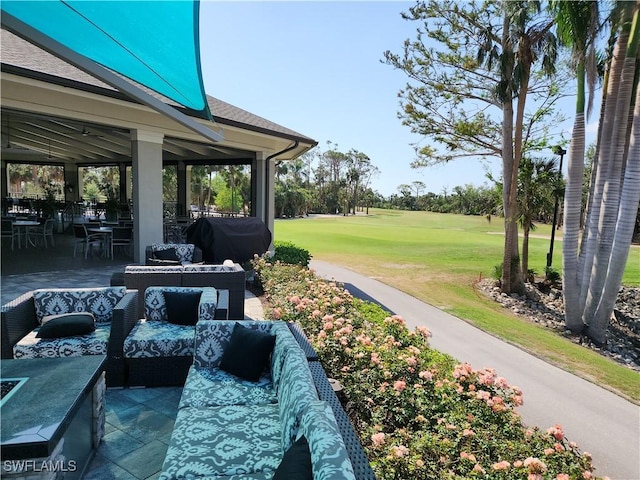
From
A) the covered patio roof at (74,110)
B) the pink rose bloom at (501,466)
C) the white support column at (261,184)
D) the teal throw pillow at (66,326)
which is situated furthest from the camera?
the white support column at (261,184)

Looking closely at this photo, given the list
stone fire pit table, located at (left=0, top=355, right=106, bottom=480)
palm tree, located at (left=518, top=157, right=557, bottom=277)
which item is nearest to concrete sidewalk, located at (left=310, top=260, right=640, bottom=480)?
stone fire pit table, located at (left=0, top=355, right=106, bottom=480)

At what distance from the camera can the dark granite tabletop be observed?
7.02 feet

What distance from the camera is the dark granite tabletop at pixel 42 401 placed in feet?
7.02

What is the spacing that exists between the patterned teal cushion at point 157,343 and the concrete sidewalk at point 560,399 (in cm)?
411

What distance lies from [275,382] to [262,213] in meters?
10.3

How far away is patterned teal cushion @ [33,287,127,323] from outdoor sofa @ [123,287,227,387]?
390mm

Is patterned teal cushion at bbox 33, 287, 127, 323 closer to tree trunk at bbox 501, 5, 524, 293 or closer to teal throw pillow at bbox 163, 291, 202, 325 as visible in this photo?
teal throw pillow at bbox 163, 291, 202, 325

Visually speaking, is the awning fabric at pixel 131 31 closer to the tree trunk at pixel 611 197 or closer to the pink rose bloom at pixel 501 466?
the pink rose bloom at pixel 501 466

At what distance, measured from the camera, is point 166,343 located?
4.04 metres

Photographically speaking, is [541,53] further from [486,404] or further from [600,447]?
[486,404]

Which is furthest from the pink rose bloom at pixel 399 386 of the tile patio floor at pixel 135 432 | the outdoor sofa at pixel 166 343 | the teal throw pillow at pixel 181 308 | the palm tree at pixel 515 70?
the palm tree at pixel 515 70

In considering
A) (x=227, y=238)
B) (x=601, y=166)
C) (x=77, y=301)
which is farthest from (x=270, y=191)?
(x=601, y=166)

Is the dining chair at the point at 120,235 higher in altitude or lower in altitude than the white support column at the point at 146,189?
lower

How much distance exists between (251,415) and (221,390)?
443mm
